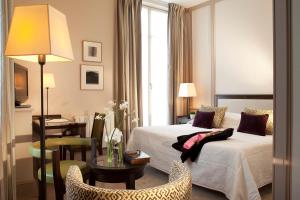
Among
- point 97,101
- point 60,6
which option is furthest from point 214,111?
point 60,6

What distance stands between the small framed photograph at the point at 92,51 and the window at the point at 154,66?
110cm

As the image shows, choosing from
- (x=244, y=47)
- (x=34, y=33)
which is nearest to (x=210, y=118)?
(x=244, y=47)

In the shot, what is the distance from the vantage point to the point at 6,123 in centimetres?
247

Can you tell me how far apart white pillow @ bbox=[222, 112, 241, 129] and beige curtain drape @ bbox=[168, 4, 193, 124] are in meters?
1.65

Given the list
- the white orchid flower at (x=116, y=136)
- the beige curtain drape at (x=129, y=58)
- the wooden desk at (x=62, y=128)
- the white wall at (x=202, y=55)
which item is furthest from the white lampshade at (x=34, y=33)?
the white wall at (x=202, y=55)

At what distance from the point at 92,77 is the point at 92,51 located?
1.65 feet

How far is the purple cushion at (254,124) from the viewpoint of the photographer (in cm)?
360

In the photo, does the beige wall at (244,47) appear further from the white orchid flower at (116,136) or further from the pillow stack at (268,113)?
the white orchid flower at (116,136)

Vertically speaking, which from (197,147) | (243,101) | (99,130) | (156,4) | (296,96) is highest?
(156,4)

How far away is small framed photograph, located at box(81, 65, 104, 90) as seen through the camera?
189 inches

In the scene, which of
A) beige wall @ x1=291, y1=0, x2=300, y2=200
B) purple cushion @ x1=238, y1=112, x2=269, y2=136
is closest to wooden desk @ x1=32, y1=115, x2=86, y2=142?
purple cushion @ x1=238, y1=112, x2=269, y2=136

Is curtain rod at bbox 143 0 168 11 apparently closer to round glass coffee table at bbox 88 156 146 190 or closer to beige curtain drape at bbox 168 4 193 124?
beige curtain drape at bbox 168 4 193 124

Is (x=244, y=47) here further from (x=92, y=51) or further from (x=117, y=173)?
(x=117, y=173)

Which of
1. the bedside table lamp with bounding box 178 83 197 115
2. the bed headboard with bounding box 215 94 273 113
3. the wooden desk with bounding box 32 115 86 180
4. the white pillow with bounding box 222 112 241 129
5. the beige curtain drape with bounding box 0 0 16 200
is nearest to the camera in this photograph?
the beige curtain drape with bounding box 0 0 16 200
